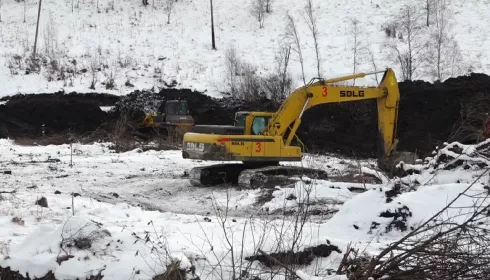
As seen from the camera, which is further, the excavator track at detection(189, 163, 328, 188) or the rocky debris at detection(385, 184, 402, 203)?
the excavator track at detection(189, 163, 328, 188)

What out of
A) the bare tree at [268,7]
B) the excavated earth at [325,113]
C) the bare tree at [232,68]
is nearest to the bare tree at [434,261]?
the excavated earth at [325,113]

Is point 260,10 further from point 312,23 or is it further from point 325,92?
point 325,92

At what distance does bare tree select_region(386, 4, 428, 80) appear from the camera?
28.8m

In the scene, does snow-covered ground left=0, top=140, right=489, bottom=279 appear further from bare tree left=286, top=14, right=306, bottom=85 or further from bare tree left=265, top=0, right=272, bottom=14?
bare tree left=265, top=0, right=272, bottom=14

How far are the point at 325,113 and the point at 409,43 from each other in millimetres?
9896

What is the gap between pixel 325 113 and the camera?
21781 mm

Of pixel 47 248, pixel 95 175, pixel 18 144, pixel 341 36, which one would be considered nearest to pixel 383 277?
pixel 47 248

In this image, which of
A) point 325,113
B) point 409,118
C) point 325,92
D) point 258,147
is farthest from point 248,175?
point 409,118

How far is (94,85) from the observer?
1061 inches

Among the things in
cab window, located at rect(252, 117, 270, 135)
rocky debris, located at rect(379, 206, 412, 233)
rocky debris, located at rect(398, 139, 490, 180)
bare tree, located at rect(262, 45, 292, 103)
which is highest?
bare tree, located at rect(262, 45, 292, 103)

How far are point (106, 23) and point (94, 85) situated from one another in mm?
9340

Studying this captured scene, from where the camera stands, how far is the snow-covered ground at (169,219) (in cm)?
469

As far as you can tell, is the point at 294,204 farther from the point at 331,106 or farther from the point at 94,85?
the point at 94,85

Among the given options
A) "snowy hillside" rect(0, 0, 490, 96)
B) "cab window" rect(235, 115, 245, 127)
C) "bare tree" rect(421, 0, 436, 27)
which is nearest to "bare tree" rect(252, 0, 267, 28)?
"snowy hillside" rect(0, 0, 490, 96)
